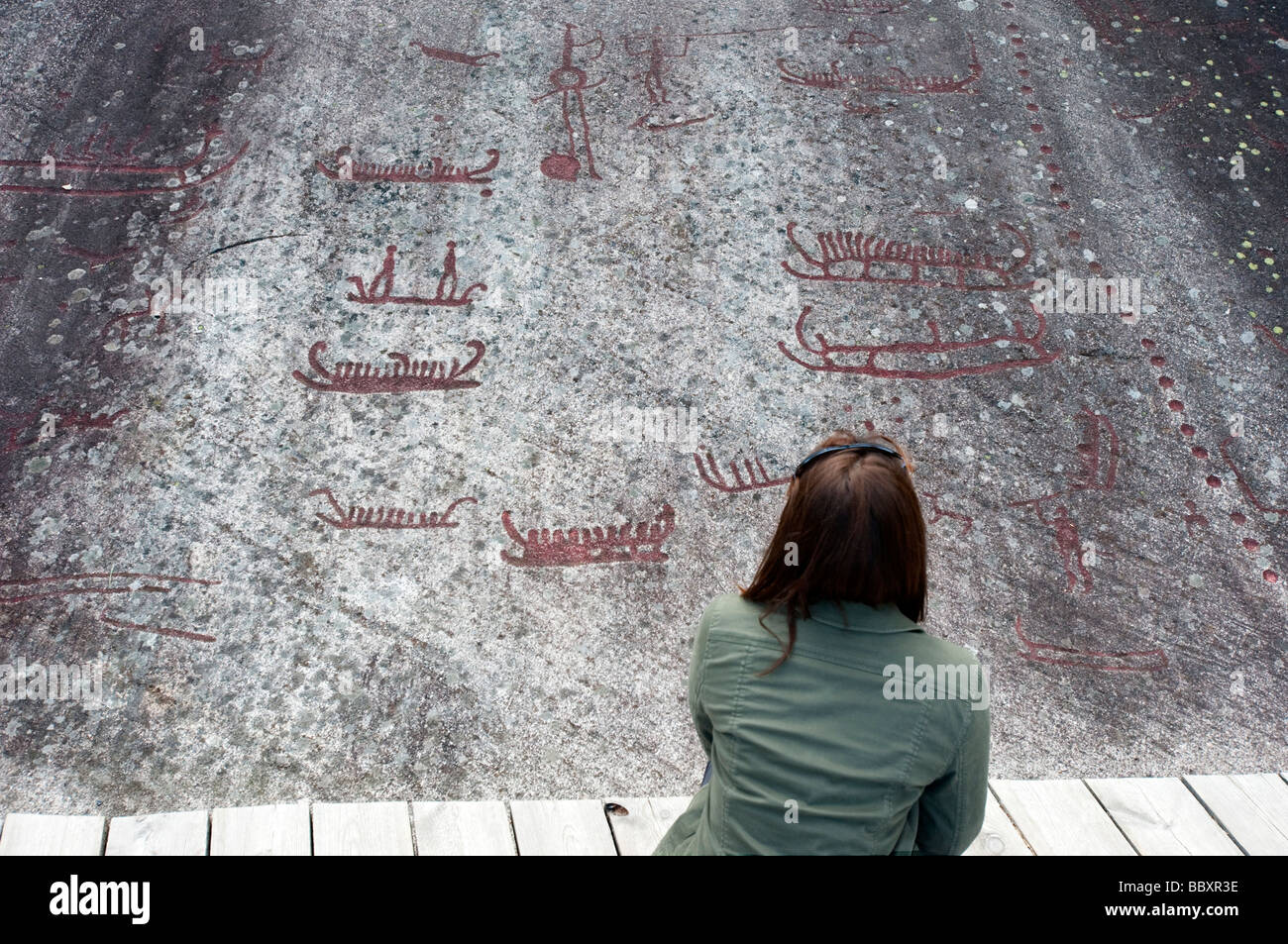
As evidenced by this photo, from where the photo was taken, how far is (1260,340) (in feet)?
11.1

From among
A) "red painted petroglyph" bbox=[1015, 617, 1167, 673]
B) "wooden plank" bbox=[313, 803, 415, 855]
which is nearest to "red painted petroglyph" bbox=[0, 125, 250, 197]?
"wooden plank" bbox=[313, 803, 415, 855]

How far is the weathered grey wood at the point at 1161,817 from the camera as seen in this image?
2.02m

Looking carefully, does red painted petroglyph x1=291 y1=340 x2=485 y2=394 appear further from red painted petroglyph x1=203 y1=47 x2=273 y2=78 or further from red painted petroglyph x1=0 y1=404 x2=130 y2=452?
red painted petroglyph x1=203 y1=47 x2=273 y2=78

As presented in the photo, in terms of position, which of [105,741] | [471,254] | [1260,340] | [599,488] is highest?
[1260,340]

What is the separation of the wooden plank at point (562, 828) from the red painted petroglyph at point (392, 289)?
1788mm

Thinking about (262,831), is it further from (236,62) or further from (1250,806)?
(236,62)

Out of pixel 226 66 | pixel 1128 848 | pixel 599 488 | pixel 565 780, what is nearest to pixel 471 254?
pixel 599 488

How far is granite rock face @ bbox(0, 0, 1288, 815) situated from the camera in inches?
102

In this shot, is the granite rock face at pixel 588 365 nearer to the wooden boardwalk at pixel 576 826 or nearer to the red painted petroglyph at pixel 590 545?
the red painted petroglyph at pixel 590 545

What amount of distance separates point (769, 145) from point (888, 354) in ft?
3.26

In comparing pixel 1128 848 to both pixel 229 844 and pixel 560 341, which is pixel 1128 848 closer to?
pixel 229 844

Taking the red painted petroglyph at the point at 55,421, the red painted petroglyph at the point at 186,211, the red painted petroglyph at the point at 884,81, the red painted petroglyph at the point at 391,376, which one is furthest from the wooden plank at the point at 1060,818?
the red painted petroglyph at the point at 186,211

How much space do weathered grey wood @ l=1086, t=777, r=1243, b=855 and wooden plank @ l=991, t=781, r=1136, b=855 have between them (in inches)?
1.4

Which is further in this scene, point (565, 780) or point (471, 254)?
point (471, 254)
